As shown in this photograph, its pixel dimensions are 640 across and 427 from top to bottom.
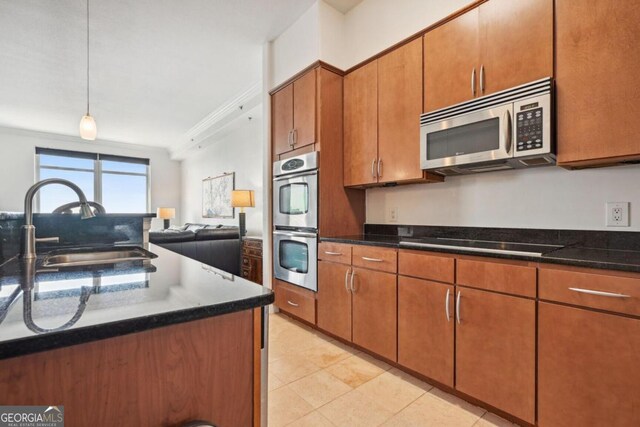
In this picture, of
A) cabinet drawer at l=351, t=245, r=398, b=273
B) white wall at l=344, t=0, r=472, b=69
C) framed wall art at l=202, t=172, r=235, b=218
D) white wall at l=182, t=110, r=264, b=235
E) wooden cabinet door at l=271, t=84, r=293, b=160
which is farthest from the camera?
framed wall art at l=202, t=172, r=235, b=218

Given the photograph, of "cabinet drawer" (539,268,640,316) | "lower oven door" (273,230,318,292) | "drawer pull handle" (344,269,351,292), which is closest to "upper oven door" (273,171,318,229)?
"lower oven door" (273,230,318,292)

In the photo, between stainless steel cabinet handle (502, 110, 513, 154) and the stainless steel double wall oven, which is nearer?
stainless steel cabinet handle (502, 110, 513, 154)

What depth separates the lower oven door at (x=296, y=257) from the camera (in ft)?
8.57

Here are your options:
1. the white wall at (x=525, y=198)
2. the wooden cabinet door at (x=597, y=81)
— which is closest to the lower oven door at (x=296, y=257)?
the white wall at (x=525, y=198)

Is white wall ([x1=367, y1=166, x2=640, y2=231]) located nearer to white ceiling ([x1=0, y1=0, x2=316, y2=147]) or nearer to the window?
white ceiling ([x1=0, y1=0, x2=316, y2=147])

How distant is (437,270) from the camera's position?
1737 millimetres

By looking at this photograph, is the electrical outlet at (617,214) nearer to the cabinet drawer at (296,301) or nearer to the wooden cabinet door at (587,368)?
the wooden cabinet door at (587,368)

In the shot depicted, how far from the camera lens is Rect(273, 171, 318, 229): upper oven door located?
102 inches

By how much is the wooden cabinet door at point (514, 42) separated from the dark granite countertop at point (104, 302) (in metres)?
1.82

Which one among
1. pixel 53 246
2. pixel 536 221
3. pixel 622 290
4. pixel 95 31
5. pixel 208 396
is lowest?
pixel 208 396

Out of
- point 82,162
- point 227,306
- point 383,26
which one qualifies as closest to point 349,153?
point 383,26

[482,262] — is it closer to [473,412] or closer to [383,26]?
[473,412]

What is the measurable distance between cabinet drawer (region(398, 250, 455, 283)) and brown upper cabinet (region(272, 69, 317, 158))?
1.30m

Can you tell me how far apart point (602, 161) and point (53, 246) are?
2808 millimetres
